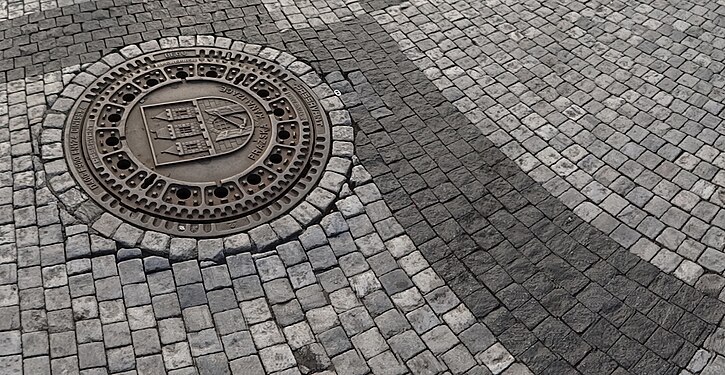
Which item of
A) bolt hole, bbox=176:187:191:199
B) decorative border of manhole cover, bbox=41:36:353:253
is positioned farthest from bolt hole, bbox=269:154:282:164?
bolt hole, bbox=176:187:191:199

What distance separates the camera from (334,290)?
206 inches

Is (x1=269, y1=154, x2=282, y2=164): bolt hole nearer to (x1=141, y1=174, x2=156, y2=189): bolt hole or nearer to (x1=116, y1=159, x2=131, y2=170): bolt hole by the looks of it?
(x1=141, y1=174, x2=156, y2=189): bolt hole

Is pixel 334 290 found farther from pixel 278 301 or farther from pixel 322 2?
pixel 322 2

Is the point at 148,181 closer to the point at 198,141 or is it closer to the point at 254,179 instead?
the point at 198,141

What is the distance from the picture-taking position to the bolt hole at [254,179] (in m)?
5.85

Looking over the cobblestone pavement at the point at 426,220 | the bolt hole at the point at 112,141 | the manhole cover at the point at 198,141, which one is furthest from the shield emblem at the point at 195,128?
the cobblestone pavement at the point at 426,220

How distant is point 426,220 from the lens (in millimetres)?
5777

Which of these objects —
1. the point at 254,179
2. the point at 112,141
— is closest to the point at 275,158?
the point at 254,179

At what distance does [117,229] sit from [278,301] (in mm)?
1492

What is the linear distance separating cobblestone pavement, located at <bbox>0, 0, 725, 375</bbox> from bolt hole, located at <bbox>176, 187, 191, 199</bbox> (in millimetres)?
484

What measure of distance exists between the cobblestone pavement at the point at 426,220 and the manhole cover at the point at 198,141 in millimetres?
263

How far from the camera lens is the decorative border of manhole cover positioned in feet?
18.4

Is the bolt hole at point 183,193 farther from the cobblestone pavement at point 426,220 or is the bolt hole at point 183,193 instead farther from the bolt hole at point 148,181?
the cobblestone pavement at point 426,220

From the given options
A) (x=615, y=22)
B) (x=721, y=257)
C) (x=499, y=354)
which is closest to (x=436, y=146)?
(x=499, y=354)
